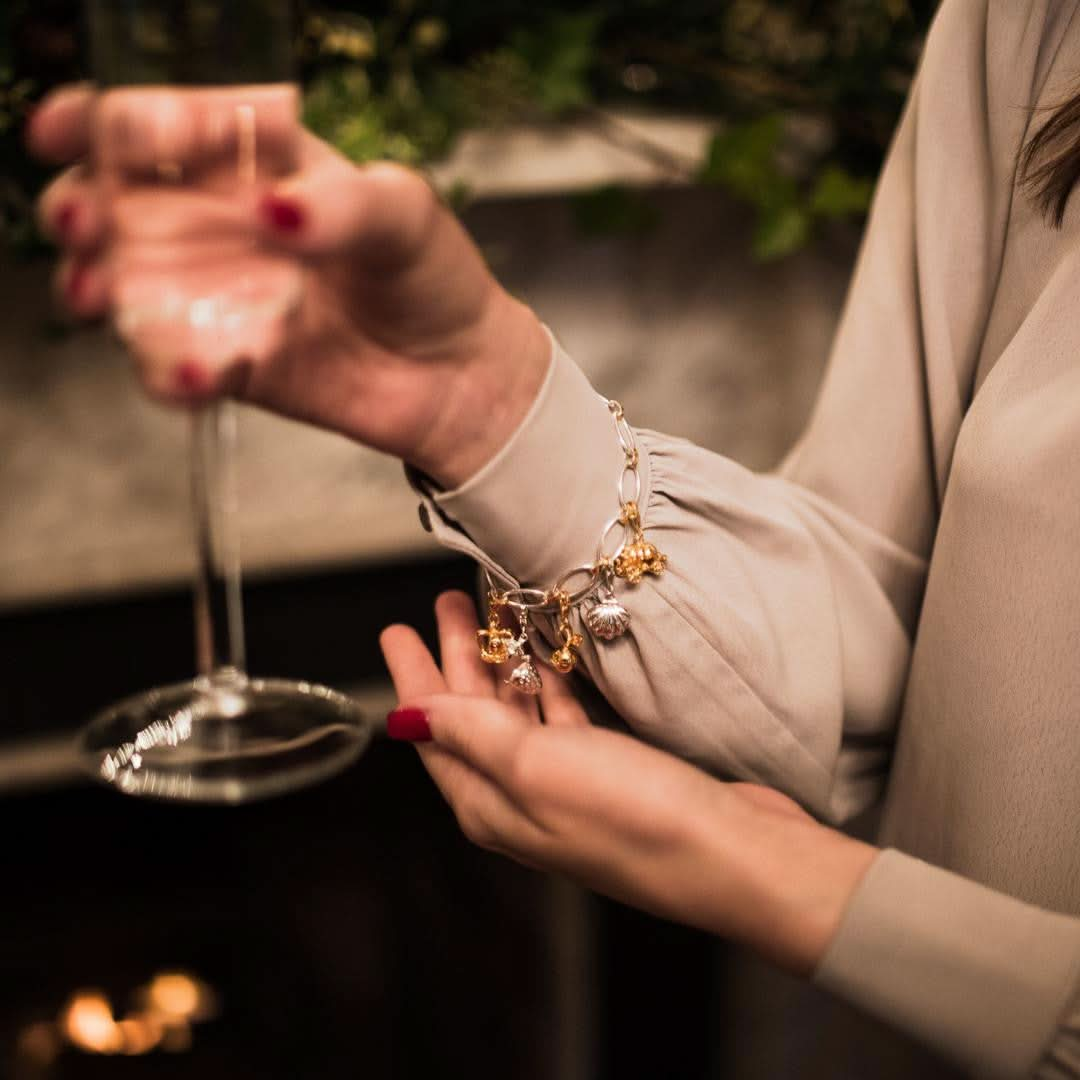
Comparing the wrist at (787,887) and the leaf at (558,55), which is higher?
the leaf at (558,55)

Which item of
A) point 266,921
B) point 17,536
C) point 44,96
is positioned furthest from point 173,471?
point 266,921

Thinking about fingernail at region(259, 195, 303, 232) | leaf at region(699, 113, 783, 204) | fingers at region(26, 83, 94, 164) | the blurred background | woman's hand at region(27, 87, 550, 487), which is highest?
fingers at region(26, 83, 94, 164)

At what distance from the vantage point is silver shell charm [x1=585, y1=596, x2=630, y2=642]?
0.46m

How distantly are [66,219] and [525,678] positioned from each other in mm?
246

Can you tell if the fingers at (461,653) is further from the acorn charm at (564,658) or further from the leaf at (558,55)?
the leaf at (558,55)

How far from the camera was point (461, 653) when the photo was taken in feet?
1.61

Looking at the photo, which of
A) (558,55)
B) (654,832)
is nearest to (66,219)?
(654,832)

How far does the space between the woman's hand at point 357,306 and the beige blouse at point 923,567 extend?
24 mm

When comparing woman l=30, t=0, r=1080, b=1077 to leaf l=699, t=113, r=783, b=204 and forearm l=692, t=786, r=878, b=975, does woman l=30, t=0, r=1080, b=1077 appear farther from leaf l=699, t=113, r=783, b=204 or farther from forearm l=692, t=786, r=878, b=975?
leaf l=699, t=113, r=783, b=204

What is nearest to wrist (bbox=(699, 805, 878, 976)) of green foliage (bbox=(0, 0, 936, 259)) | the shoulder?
the shoulder

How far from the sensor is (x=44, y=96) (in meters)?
0.83

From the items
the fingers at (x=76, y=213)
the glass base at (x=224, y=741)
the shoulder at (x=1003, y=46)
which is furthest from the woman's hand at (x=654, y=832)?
the shoulder at (x=1003, y=46)

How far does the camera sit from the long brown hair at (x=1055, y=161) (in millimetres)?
464

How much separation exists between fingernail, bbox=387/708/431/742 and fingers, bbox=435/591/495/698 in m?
0.03
